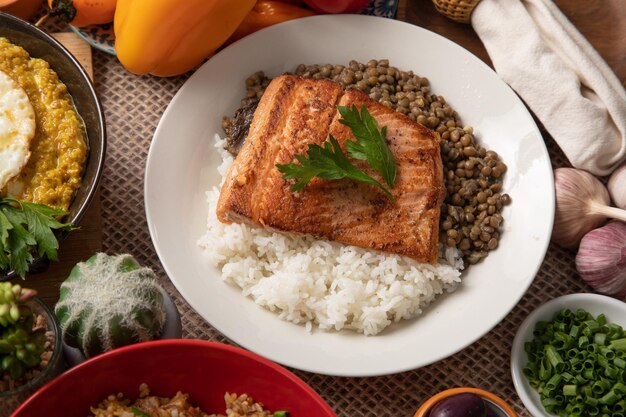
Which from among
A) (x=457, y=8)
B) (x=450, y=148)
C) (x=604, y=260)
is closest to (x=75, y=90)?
(x=450, y=148)

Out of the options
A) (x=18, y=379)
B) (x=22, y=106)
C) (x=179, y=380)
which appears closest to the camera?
(x=18, y=379)

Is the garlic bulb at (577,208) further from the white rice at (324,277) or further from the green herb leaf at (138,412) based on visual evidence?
the green herb leaf at (138,412)

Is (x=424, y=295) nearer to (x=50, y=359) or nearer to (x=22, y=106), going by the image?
(x=50, y=359)

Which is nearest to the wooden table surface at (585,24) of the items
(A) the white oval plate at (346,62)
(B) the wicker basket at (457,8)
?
(B) the wicker basket at (457,8)

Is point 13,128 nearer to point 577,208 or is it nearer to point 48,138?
point 48,138

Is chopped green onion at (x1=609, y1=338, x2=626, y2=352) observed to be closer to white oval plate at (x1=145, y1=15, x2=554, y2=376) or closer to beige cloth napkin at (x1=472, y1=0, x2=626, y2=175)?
white oval plate at (x1=145, y1=15, x2=554, y2=376)

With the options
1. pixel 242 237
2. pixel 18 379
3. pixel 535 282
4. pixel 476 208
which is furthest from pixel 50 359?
pixel 535 282
